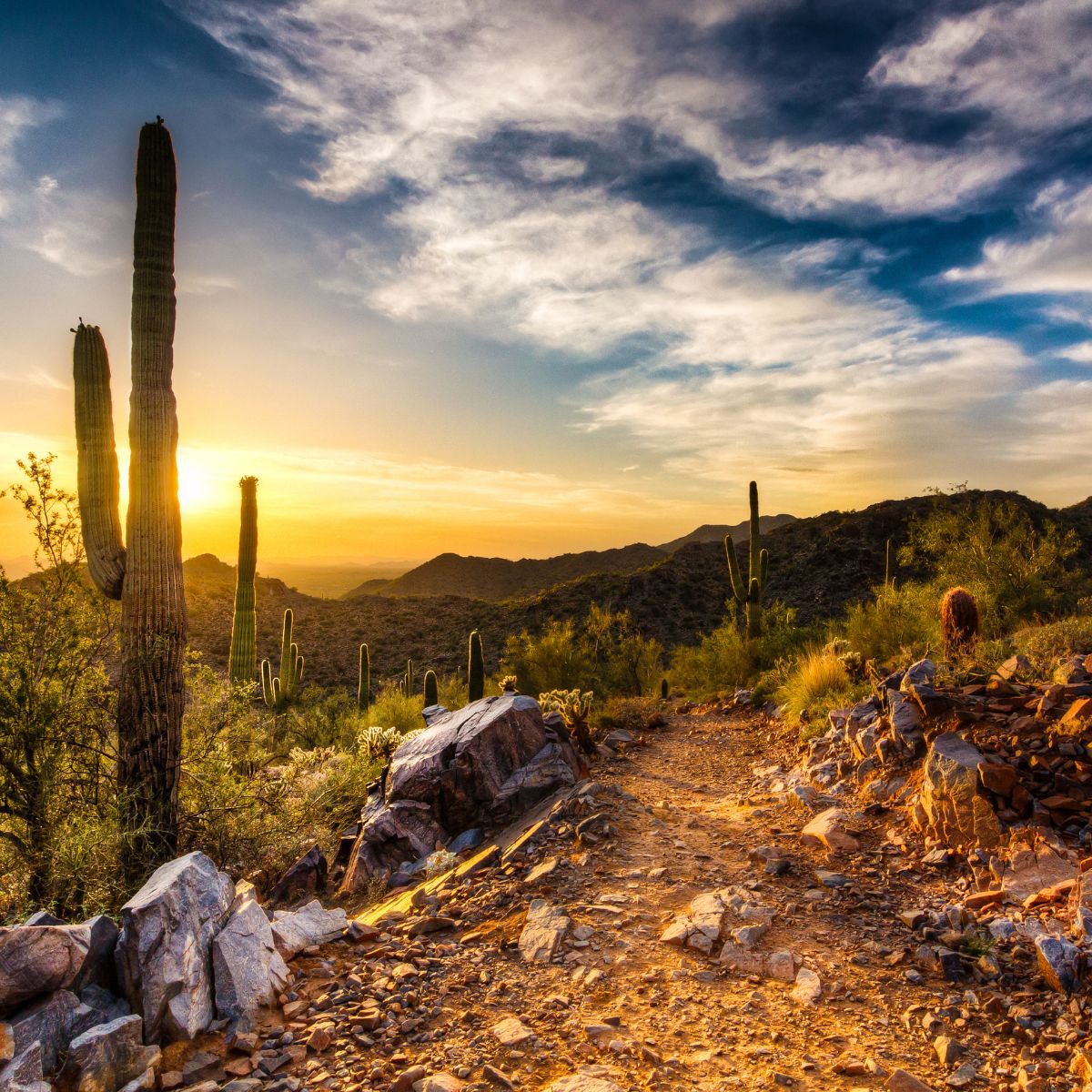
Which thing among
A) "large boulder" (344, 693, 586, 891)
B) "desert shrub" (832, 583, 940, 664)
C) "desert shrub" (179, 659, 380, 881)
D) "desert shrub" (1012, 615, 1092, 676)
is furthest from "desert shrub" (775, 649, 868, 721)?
"desert shrub" (179, 659, 380, 881)

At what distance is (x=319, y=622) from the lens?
142ft

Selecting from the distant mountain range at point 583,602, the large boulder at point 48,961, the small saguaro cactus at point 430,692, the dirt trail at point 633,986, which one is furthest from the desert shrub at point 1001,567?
the distant mountain range at point 583,602

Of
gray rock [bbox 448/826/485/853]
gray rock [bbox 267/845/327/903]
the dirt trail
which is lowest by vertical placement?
gray rock [bbox 267/845/327/903]

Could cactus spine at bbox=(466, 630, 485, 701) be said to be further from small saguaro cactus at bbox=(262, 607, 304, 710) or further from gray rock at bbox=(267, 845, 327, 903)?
gray rock at bbox=(267, 845, 327, 903)

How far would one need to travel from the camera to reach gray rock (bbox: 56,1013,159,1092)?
10.7 ft

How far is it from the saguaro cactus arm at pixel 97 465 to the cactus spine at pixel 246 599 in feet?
19.1

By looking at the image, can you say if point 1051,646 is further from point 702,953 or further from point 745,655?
point 745,655

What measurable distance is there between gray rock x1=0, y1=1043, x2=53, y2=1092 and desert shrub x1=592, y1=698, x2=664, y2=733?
35.0ft

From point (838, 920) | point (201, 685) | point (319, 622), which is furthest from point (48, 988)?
point (319, 622)

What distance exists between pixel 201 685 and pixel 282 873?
87.9 inches

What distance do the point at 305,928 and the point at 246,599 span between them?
9.88 m

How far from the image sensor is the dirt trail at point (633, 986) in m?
3.59

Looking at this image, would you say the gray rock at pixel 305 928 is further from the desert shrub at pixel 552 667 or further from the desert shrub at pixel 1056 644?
the desert shrub at pixel 552 667

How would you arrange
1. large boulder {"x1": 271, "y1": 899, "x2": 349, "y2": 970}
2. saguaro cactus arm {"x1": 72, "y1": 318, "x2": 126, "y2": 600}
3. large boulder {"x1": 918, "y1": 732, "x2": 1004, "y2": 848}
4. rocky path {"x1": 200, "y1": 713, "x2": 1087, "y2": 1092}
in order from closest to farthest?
rocky path {"x1": 200, "y1": 713, "x2": 1087, "y2": 1092}, large boulder {"x1": 271, "y1": 899, "x2": 349, "y2": 970}, large boulder {"x1": 918, "y1": 732, "x2": 1004, "y2": 848}, saguaro cactus arm {"x1": 72, "y1": 318, "x2": 126, "y2": 600}
